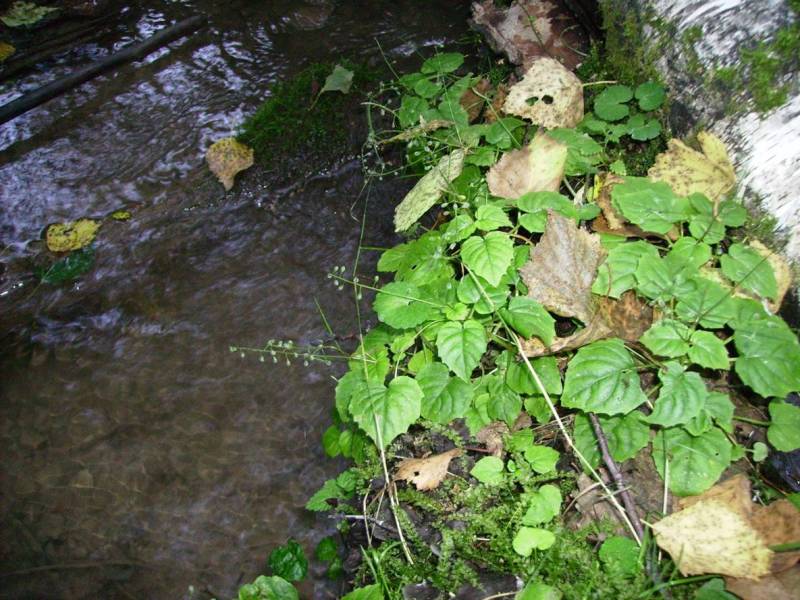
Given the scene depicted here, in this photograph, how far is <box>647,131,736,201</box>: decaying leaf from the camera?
6.17ft

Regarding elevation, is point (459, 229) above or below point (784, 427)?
above

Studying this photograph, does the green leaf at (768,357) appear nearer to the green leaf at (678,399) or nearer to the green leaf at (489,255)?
the green leaf at (678,399)

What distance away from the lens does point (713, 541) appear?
1416 millimetres

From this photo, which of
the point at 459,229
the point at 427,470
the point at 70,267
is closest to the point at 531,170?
the point at 459,229

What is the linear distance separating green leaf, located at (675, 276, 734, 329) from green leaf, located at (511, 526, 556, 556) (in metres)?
0.74

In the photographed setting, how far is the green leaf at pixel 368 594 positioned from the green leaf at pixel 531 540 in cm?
43

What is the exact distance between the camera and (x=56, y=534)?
2270mm

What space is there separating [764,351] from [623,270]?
44cm

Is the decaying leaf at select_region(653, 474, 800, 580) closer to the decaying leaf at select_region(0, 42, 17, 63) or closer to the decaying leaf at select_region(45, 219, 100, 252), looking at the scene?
the decaying leaf at select_region(45, 219, 100, 252)

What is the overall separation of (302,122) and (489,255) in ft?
7.22

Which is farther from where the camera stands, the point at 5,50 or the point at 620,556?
the point at 5,50

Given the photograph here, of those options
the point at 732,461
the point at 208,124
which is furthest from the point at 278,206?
the point at 732,461

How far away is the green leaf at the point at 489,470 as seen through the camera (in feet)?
5.67

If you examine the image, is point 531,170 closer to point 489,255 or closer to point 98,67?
point 489,255
